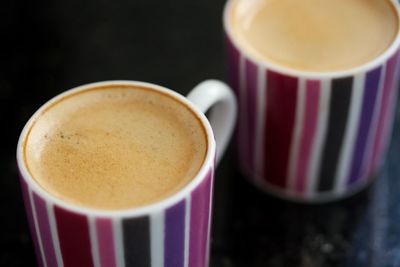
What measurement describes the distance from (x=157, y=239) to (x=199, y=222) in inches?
1.6

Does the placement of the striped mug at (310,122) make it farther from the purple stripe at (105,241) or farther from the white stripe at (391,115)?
the purple stripe at (105,241)

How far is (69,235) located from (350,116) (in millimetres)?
288

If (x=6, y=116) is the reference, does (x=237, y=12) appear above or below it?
above

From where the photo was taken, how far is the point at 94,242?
511 mm

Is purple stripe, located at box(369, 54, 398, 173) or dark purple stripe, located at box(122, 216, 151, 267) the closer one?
dark purple stripe, located at box(122, 216, 151, 267)

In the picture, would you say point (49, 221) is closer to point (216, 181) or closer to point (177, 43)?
point (216, 181)

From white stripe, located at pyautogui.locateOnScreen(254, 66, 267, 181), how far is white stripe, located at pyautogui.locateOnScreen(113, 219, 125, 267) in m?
0.22

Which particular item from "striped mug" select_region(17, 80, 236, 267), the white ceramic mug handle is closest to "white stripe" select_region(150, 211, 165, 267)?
"striped mug" select_region(17, 80, 236, 267)

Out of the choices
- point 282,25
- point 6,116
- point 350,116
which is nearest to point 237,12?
point 282,25

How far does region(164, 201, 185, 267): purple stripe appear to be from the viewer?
51 cm

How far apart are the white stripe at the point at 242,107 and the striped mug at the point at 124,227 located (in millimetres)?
108

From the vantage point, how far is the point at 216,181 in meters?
A: 0.76

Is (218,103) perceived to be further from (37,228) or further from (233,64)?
(37,228)

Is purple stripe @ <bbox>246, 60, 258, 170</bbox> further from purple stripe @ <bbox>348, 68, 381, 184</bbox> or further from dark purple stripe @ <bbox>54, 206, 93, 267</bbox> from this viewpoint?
dark purple stripe @ <bbox>54, 206, 93, 267</bbox>
